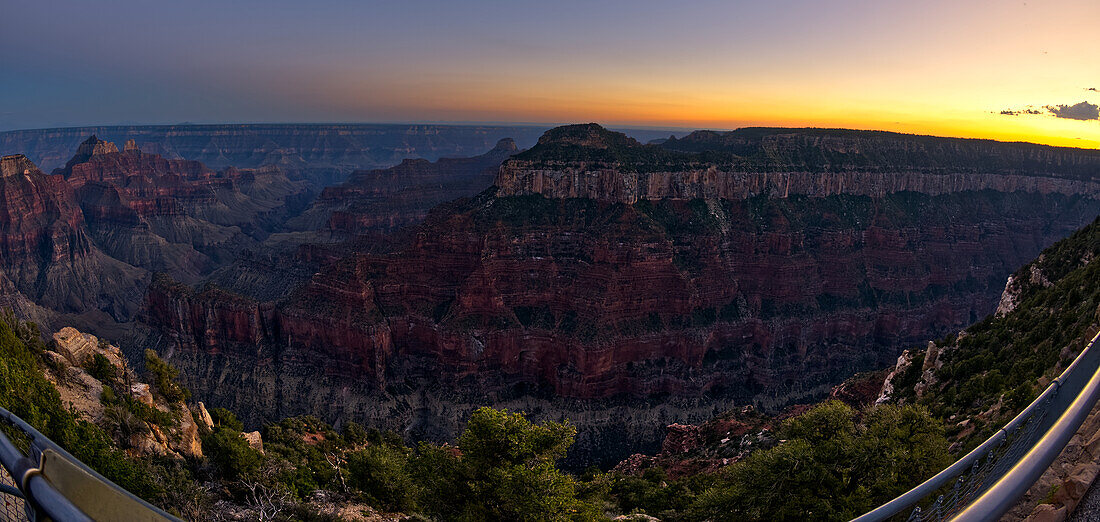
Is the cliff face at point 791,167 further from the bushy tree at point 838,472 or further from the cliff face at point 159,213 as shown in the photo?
the cliff face at point 159,213

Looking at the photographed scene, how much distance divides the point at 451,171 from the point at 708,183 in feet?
434

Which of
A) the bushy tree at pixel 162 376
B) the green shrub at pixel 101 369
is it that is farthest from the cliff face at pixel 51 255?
the green shrub at pixel 101 369

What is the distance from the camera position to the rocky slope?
6119cm

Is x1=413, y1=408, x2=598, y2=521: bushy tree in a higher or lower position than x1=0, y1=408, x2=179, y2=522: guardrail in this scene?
lower

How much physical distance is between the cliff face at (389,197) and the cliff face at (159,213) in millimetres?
25080

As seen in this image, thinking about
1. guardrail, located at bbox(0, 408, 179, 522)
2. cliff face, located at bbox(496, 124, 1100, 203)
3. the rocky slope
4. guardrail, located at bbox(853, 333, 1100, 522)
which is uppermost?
cliff face, located at bbox(496, 124, 1100, 203)

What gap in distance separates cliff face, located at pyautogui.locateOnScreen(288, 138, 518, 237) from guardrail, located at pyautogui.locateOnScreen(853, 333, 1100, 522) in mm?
129933

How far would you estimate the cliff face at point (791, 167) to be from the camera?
→ 2975 inches

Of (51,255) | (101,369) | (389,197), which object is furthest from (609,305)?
(51,255)

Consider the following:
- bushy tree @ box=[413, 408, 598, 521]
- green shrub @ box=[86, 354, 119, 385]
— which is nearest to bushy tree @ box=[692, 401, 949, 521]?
bushy tree @ box=[413, 408, 598, 521]

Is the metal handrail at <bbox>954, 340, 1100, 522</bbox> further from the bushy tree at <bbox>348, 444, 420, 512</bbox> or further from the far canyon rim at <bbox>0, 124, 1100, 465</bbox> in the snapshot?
the far canyon rim at <bbox>0, 124, 1100, 465</bbox>

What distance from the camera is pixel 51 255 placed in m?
108

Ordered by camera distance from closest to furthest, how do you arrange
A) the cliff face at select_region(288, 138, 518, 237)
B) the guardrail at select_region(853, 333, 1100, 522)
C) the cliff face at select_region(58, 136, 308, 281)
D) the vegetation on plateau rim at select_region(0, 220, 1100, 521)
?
1. the guardrail at select_region(853, 333, 1100, 522)
2. the vegetation on plateau rim at select_region(0, 220, 1100, 521)
3. the cliff face at select_region(58, 136, 308, 281)
4. the cliff face at select_region(288, 138, 518, 237)

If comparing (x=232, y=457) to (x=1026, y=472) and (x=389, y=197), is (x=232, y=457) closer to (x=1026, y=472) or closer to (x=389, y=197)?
(x=1026, y=472)
